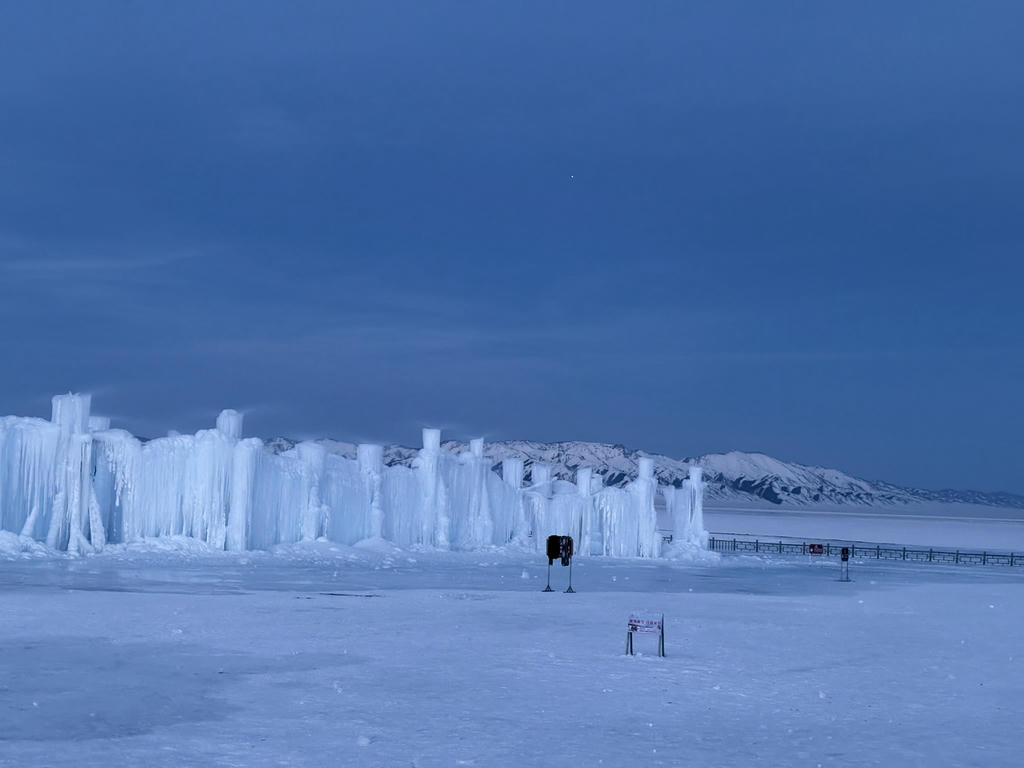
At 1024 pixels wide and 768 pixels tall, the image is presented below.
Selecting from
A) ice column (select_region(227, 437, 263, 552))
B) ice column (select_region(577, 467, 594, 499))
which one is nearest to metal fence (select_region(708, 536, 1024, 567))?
ice column (select_region(577, 467, 594, 499))

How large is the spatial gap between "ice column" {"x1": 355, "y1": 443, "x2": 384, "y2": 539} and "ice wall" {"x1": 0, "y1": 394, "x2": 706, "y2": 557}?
74 mm

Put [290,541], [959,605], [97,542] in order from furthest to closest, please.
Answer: [290,541] < [97,542] < [959,605]

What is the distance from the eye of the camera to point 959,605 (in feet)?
105

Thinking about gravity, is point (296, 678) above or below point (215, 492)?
below

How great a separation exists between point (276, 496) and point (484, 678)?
128 ft

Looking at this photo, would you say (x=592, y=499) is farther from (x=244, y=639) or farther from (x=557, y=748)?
(x=557, y=748)

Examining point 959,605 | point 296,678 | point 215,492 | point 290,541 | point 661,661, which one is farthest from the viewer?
point 290,541

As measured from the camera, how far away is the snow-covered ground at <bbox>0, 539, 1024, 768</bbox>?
38.5ft

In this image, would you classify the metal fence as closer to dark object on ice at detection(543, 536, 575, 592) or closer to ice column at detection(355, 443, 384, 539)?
ice column at detection(355, 443, 384, 539)

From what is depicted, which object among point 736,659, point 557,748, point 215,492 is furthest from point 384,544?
point 557,748

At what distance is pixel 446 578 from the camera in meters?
38.4

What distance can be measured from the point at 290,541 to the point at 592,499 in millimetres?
18415

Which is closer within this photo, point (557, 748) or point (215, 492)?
point (557, 748)

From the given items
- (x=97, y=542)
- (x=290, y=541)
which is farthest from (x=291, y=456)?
(x=97, y=542)
